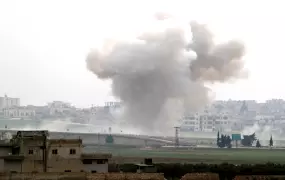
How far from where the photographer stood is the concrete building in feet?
121

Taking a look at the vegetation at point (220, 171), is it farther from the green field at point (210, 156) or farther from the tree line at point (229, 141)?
the tree line at point (229, 141)

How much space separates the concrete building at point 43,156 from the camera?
36.9 m

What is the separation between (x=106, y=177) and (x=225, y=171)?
118 feet

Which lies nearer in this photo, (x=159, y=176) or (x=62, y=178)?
(x=62, y=178)

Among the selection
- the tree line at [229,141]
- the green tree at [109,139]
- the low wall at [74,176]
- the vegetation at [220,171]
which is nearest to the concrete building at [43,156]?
the low wall at [74,176]

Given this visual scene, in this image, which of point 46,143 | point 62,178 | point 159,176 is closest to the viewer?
point 62,178

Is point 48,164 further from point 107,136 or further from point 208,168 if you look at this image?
point 107,136

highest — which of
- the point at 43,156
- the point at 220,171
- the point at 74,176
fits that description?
the point at 43,156

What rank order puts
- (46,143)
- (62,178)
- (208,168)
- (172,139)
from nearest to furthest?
(62,178) → (46,143) → (208,168) → (172,139)

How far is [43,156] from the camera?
37.7m

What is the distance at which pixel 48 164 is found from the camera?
123 ft

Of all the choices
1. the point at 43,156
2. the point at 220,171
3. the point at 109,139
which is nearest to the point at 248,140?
the point at 109,139

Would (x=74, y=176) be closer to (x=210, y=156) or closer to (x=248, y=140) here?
(x=210, y=156)

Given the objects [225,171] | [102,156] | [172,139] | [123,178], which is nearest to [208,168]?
[225,171]
